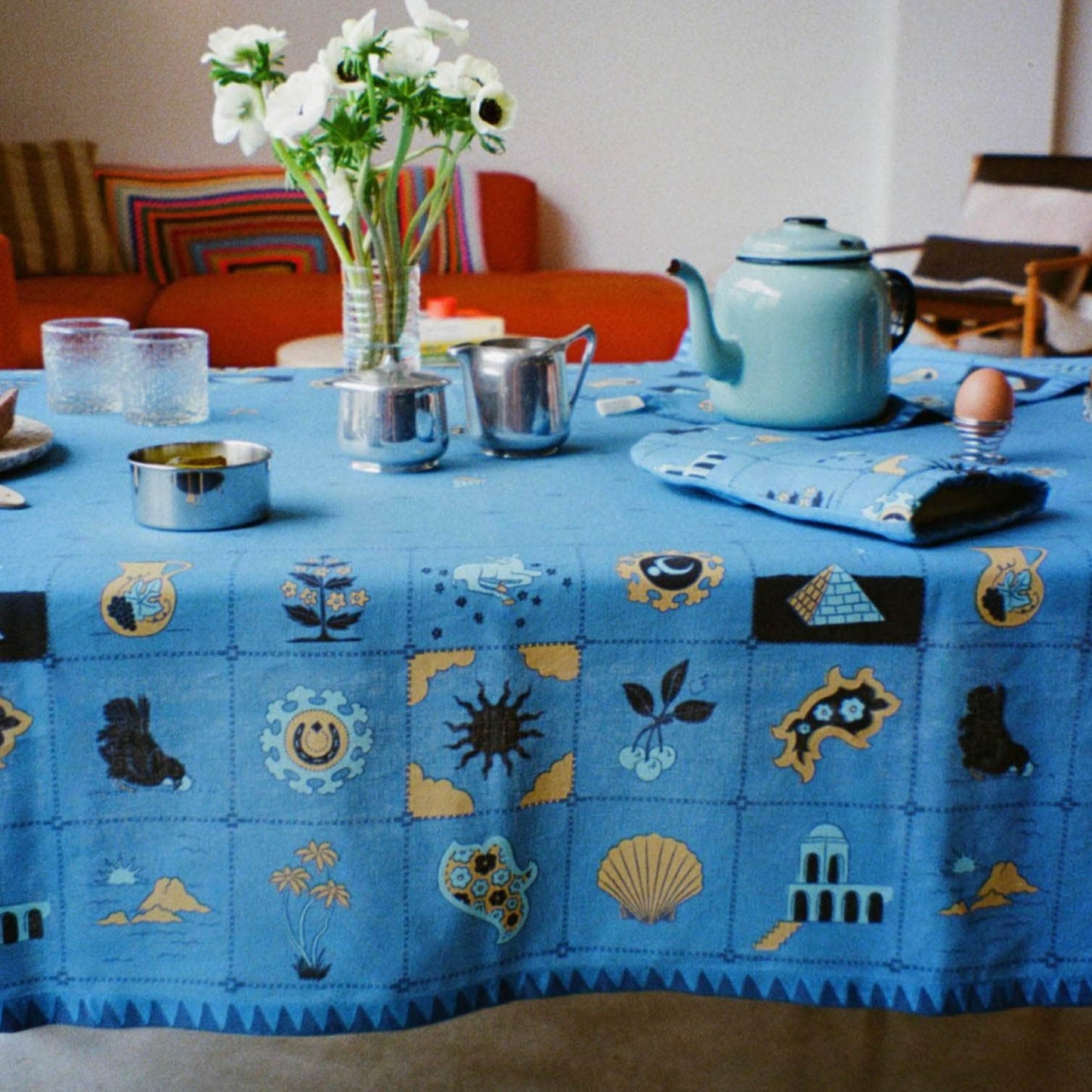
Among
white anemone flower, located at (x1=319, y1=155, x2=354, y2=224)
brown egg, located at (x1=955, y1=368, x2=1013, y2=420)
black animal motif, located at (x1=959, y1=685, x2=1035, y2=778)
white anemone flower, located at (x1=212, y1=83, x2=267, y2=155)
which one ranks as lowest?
black animal motif, located at (x1=959, y1=685, x2=1035, y2=778)

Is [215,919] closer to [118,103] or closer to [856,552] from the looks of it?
[856,552]

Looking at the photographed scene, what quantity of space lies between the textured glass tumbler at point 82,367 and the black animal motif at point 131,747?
57 centimetres

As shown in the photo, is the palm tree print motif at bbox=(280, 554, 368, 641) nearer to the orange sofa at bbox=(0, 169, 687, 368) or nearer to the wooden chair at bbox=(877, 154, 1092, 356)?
the orange sofa at bbox=(0, 169, 687, 368)

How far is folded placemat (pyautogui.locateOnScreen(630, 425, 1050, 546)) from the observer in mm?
861

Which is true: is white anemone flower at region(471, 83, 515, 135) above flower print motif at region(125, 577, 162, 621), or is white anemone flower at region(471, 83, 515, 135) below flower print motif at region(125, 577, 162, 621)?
above

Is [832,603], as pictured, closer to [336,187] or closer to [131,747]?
[131,747]

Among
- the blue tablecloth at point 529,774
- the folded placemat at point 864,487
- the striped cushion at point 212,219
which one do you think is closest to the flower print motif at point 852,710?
the blue tablecloth at point 529,774

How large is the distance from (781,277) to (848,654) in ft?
1.55

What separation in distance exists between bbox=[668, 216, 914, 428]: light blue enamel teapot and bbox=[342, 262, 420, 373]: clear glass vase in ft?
1.06

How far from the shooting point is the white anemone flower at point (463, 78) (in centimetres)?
130

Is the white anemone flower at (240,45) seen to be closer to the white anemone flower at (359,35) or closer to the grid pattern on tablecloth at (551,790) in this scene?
the white anemone flower at (359,35)

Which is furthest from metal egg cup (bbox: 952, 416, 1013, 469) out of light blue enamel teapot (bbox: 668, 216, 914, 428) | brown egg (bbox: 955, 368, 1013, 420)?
light blue enamel teapot (bbox: 668, 216, 914, 428)

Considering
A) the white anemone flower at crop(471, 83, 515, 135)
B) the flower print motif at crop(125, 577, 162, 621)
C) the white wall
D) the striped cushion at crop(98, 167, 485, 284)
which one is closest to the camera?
the flower print motif at crop(125, 577, 162, 621)

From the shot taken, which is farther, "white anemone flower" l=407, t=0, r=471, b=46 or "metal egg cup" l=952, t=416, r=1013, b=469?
"white anemone flower" l=407, t=0, r=471, b=46
